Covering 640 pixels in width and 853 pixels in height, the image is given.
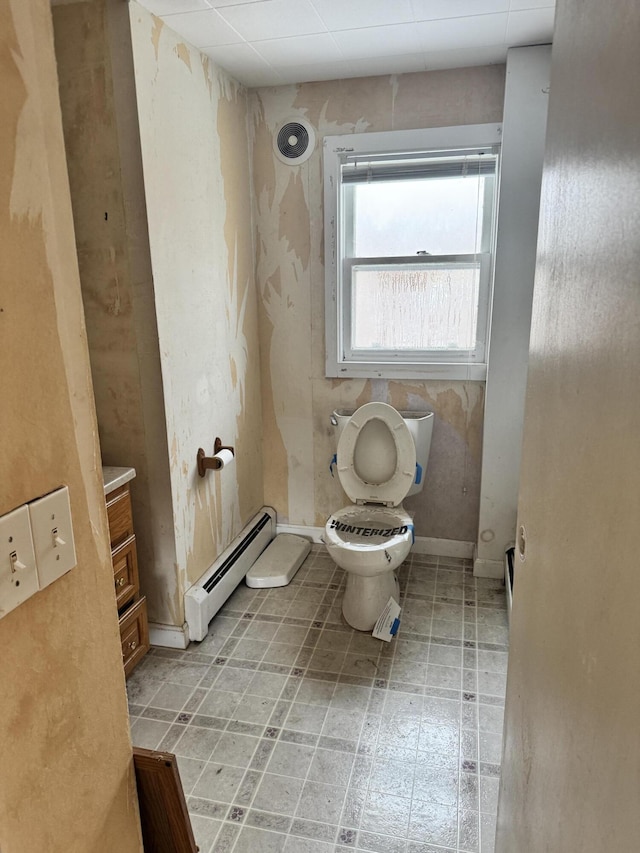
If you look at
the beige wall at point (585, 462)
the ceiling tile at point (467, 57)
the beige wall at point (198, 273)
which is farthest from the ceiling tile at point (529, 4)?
the beige wall at point (585, 462)

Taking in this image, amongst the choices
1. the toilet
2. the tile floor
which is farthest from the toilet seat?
the tile floor

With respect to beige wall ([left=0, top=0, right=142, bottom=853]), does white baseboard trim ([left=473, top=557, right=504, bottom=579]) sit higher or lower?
lower

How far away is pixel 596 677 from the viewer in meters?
0.60

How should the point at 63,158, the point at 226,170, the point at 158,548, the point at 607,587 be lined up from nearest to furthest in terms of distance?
the point at 607,587 < the point at 63,158 < the point at 158,548 < the point at 226,170

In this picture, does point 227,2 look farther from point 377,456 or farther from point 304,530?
point 304,530

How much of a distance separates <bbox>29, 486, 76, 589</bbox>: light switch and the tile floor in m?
1.22

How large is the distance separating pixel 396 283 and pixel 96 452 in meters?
2.22

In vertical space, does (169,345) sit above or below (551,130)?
below

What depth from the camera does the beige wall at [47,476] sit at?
640mm

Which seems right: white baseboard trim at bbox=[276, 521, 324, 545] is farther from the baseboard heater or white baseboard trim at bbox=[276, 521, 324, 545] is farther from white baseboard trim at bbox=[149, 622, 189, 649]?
white baseboard trim at bbox=[149, 622, 189, 649]

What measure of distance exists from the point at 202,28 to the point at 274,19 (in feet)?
0.91

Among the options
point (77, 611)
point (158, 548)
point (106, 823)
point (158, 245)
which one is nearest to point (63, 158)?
point (77, 611)

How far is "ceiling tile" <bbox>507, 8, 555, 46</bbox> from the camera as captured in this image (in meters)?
1.96

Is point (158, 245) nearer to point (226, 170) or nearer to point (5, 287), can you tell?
point (226, 170)
